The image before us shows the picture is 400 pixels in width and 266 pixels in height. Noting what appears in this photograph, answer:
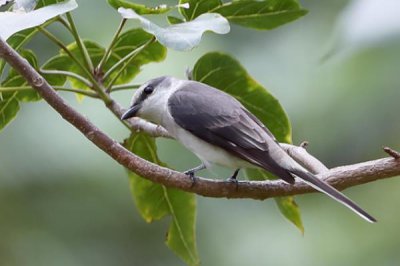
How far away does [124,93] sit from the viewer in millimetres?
3566

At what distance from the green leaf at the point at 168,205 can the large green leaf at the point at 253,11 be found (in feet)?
1.75

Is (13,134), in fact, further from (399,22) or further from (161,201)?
(399,22)

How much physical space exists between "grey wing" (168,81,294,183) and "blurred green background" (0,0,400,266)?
0.62m

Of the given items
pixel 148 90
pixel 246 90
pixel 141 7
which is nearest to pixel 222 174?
pixel 148 90

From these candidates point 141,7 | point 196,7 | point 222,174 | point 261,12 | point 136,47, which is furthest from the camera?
point 222,174

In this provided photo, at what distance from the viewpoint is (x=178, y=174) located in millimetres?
2148

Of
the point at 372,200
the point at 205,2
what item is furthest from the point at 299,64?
the point at 205,2

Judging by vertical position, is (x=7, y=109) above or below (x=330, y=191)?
below

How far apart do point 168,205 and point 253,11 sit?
725 millimetres

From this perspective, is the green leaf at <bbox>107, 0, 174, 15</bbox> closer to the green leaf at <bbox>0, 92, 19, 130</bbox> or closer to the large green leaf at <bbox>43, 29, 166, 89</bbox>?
the large green leaf at <bbox>43, 29, 166, 89</bbox>

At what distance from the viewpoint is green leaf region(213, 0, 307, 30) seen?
2.38 metres

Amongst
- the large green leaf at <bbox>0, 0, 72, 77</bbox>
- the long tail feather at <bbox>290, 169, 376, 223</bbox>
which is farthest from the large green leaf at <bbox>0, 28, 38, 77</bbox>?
the long tail feather at <bbox>290, 169, 376, 223</bbox>

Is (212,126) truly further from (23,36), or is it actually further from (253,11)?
(23,36)

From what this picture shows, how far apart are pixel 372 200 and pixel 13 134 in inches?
64.5
